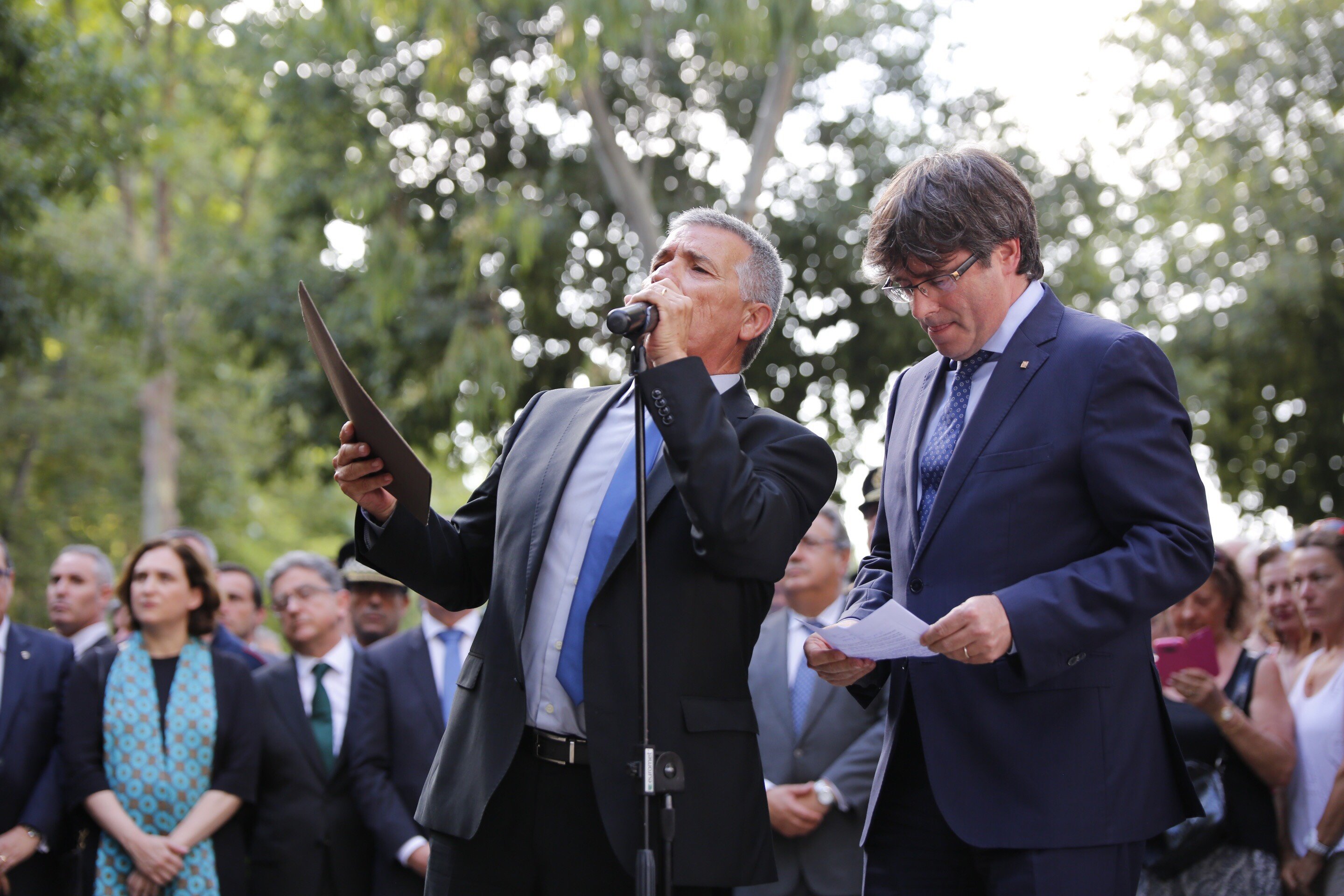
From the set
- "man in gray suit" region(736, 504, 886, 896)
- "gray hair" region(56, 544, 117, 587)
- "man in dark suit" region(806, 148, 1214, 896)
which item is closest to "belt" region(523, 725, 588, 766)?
"man in dark suit" region(806, 148, 1214, 896)

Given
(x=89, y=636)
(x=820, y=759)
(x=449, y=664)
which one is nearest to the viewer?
(x=820, y=759)

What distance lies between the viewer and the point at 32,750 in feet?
19.1

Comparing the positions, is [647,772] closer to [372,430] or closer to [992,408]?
[372,430]

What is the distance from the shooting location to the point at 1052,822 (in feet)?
8.52

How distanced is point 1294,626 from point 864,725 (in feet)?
7.77

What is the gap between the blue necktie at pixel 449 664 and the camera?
20.3ft

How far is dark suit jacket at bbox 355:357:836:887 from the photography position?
9.07 feet

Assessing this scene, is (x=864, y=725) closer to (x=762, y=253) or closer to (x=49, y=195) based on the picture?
(x=762, y=253)

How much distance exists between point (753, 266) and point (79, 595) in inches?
230

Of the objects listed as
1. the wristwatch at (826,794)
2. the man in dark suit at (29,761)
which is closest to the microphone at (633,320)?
the wristwatch at (826,794)

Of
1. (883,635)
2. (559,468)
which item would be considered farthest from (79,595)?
(883,635)

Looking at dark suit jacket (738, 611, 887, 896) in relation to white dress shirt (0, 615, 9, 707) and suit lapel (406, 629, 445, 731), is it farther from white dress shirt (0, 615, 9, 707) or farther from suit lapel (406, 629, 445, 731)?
white dress shirt (0, 615, 9, 707)

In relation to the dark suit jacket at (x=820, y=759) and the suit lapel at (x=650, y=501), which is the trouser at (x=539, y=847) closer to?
the suit lapel at (x=650, y=501)

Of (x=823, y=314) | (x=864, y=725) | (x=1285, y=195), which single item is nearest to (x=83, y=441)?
(x=823, y=314)
